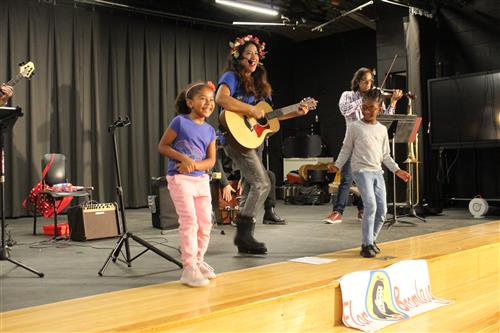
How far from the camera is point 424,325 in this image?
2.81 metres

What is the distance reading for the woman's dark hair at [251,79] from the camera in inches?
138

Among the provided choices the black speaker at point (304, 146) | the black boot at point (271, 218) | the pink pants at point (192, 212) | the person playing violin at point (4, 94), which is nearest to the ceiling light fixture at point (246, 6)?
the black speaker at point (304, 146)

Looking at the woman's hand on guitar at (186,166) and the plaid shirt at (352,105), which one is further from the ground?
the plaid shirt at (352,105)

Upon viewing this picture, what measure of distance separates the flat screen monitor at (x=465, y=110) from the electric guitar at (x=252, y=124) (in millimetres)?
4288

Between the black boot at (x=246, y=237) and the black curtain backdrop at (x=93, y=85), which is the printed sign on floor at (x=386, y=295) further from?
the black curtain backdrop at (x=93, y=85)

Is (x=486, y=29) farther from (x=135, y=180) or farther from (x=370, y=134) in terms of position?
(x=135, y=180)

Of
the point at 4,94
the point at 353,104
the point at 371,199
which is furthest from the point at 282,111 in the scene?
the point at 4,94

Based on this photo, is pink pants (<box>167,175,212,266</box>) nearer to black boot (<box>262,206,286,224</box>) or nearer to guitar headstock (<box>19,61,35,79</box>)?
black boot (<box>262,206,286,224</box>)

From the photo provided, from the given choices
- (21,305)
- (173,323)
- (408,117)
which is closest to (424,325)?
(173,323)

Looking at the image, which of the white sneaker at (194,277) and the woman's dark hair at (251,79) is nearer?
the white sneaker at (194,277)

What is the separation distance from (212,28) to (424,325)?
7.78 m

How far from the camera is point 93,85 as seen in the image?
8.09m

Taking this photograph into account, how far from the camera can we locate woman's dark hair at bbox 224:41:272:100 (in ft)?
11.5

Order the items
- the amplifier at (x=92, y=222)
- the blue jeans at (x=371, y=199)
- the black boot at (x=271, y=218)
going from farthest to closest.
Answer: the black boot at (x=271, y=218)
the amplifier at (x=92, y=222)
the blue jeans at (x=371, y=199)
